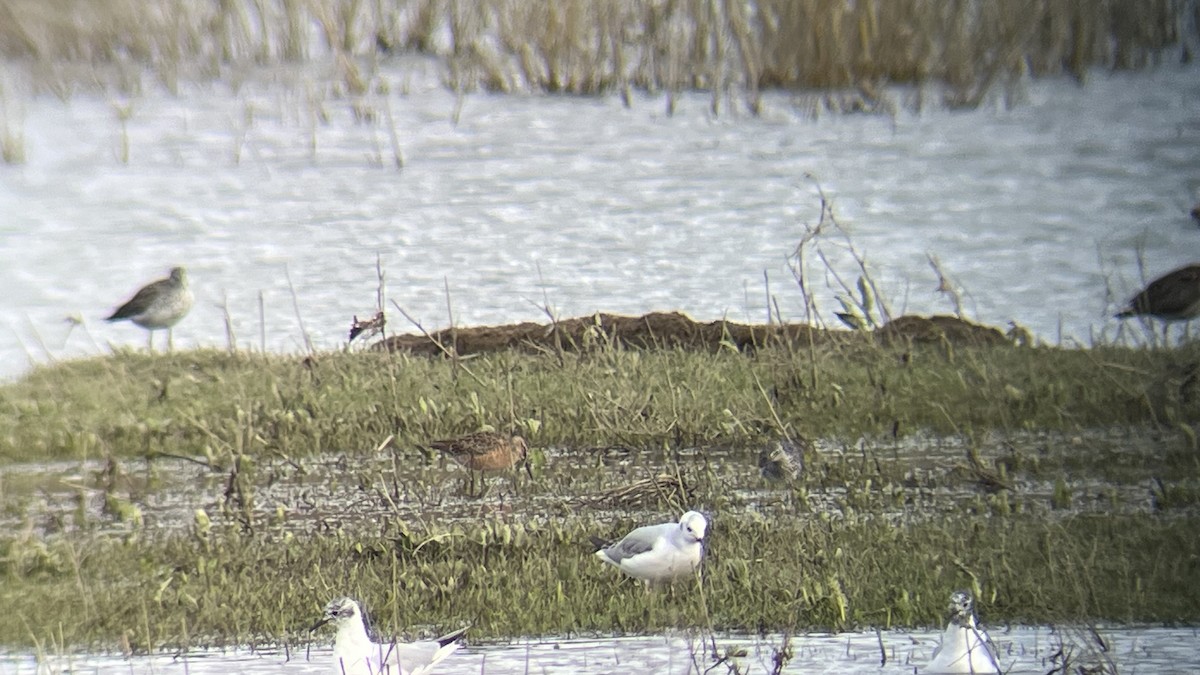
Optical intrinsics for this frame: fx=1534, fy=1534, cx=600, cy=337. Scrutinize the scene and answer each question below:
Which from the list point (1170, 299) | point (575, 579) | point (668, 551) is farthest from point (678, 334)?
point (668, 551)

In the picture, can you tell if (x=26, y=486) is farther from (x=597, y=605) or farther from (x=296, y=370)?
(x=597, y=605)

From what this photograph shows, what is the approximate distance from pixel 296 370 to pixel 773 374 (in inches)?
74.4

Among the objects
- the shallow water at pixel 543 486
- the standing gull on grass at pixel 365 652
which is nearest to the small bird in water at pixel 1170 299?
the shallow water at pixel 543 486

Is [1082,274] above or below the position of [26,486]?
above

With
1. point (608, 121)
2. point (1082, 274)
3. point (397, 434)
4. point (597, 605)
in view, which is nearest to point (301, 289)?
point (397, 434)

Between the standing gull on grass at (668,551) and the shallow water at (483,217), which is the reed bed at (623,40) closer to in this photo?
the shallow water at (483,217)

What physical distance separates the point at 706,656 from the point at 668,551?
0.41m

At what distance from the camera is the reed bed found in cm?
533

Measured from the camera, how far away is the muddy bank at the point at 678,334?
5.85 metres

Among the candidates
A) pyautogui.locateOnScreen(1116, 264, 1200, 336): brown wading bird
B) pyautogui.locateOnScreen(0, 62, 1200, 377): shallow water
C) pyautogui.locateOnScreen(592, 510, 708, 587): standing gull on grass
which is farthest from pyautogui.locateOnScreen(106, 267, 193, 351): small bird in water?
pyautogui.locateOnScreen(1116, 264, 1200, 336): brown wading bird

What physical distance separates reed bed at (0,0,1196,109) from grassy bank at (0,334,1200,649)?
3.52 feet

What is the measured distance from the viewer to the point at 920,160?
566 cm

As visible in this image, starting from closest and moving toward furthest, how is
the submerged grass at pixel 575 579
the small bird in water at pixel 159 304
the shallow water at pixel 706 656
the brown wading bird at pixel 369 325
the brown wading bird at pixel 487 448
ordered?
the shallow water at pixel 706 656 → the submerged grass at pixel 575 579 → the brown wading bird at pixel 487 448 → the brown wading bird at pixel 369 325 → the small bird in water at pixel 159 304

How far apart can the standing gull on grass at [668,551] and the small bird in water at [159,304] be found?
90.8 inches
